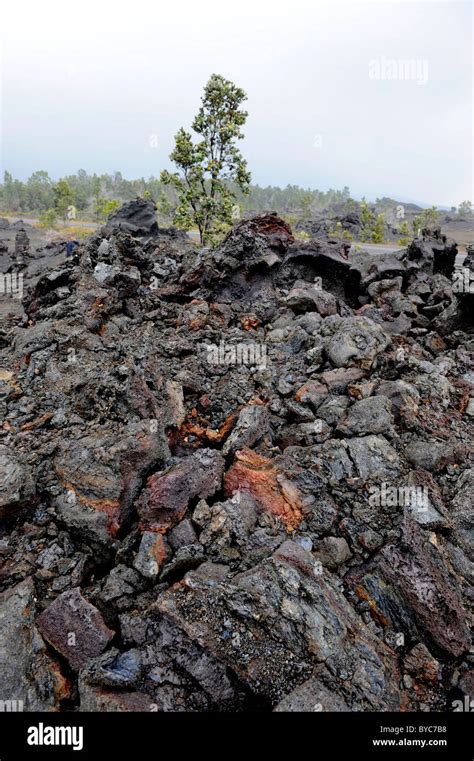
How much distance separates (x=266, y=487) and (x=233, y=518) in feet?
2.75

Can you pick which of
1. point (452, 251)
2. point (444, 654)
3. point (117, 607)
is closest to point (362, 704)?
point (444, 654)

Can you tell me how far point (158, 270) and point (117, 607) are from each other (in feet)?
36.4

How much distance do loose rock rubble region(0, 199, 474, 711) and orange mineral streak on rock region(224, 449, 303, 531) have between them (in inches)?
1.3

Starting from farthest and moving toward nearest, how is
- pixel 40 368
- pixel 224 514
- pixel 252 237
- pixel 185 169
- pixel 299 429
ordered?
pixel 185 169
pixel 252 237
pixel 40 368
pixel 299 429
pixel 224 514

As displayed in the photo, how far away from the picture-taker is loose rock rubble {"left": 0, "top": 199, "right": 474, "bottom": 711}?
491 cm

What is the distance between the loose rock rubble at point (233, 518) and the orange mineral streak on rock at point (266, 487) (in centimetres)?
3

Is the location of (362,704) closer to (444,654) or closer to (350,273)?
(444,654)

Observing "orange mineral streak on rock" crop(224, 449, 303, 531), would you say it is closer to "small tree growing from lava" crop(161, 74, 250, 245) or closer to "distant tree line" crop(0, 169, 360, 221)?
"small tree growing from lava" crop(161, 74, 250, 245)

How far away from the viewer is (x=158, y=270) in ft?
46.9

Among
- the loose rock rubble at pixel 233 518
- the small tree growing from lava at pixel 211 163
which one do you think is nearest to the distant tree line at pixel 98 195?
the small tree growing from lava at pixel 211 163

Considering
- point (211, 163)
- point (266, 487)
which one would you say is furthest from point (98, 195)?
point (266, 487)

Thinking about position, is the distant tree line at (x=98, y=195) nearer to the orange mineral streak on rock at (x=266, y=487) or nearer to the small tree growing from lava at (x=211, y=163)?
the small tree growing from lava at (x=211, y=163)

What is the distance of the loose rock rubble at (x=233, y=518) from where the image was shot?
4910mm

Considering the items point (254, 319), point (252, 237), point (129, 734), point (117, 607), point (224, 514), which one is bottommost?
point (129, 734)
